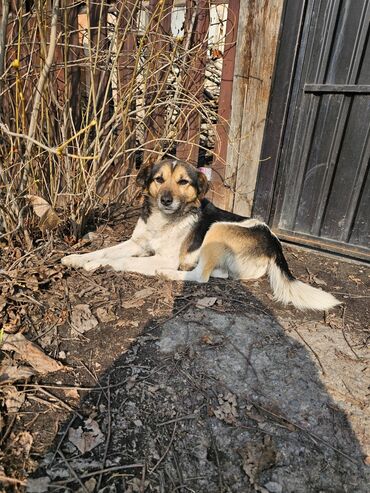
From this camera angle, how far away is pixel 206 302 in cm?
277

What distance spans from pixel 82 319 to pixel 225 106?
3.04 metres

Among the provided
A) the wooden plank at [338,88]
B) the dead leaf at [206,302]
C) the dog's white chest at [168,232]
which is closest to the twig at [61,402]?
the dead leaf at [206,302]

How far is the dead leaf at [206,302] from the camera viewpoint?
273 centimetres

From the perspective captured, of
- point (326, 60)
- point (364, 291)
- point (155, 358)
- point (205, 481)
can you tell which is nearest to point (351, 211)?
point (364, 291)

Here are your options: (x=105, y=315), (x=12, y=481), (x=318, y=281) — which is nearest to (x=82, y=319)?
(x=105, y=315)

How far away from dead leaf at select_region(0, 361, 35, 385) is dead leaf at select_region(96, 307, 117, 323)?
64 cm

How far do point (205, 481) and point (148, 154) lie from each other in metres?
3.64

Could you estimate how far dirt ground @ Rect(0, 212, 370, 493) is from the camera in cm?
149

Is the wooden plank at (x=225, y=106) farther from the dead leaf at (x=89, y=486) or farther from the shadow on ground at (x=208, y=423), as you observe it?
the dead leaf at (x=89, y=486)

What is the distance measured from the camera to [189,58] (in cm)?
396

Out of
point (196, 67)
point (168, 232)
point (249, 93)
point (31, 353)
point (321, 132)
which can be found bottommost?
point (31, 353)

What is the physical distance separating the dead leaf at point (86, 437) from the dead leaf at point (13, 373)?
437 millimetres

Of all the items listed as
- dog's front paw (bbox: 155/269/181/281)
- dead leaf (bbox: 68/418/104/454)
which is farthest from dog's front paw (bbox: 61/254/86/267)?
dead leaf (bbox: 68/418/104/454)

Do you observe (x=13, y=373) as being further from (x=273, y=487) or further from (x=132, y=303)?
(x=273, y=487)
